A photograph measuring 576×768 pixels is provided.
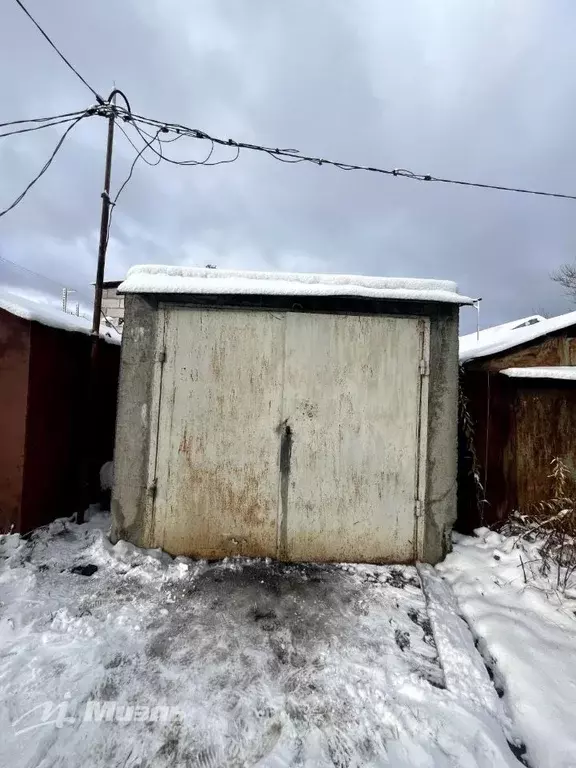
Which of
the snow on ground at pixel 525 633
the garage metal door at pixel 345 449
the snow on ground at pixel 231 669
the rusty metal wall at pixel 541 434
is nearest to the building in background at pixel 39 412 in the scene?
the snow on ground at pixel 231 669

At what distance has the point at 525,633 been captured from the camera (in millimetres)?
2414

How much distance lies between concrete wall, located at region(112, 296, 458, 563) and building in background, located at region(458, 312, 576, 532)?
536 mm

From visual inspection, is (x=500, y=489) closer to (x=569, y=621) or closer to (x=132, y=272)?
(x=569, y=621)

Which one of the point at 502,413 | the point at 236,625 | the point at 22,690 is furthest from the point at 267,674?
the point at 502,413

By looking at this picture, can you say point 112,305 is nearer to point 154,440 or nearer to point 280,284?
point 154,440

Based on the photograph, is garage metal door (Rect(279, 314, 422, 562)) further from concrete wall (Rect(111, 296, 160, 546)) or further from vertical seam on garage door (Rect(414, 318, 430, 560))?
concrete wall (Rect(111, 296, 160, 546))

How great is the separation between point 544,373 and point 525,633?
240 centimetres

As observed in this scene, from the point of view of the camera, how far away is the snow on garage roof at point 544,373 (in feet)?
12.0

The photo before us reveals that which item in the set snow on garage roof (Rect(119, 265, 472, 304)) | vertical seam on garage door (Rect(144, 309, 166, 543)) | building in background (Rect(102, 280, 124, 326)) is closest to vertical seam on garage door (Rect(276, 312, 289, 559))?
snow on garage roof (Rect(119, 265, 472, 304))

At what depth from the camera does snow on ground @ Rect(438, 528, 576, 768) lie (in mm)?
1817

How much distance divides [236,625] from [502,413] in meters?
3.27

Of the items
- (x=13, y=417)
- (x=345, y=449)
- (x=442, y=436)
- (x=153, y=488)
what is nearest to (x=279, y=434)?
(x=345, y=449)

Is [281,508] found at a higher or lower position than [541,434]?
lower

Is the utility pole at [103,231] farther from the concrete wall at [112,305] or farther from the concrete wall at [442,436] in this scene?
the concrete wall at [112,305]
